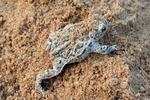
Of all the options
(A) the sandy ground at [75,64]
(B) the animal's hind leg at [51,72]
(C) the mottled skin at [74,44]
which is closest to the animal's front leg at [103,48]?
(C) the mottled skin at [74,44]

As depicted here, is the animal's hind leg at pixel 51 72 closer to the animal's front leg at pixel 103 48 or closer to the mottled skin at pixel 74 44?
the mottled skin at pixel 74 44

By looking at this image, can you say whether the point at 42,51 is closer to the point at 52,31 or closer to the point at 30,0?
the point at 52,31

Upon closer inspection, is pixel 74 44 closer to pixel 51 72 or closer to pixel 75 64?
pixel 75 64

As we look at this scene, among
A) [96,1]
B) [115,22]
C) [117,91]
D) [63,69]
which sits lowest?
[117,91]

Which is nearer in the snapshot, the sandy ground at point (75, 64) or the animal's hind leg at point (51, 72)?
the sandy ground at point (75, 64)

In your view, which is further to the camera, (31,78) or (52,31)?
(52,31)

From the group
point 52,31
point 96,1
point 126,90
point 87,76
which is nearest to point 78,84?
point 87,76

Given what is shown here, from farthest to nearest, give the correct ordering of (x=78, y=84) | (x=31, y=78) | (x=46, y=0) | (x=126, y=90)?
(x=46, y=0), (x=31, y=78), (x=78, y=84), (x=126, y=90)
